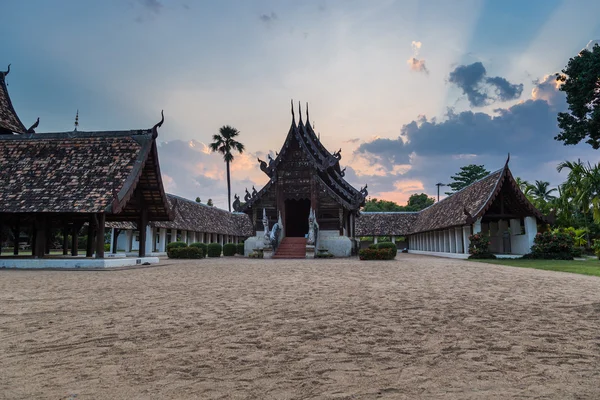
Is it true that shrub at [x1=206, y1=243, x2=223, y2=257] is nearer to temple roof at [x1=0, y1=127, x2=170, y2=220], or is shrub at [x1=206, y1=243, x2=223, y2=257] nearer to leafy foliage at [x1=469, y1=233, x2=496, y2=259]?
temple roof at [x1=0, y1=127, x2=170, y2=220]

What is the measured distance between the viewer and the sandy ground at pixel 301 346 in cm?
311

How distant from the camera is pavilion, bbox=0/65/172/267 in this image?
1527 centimetres

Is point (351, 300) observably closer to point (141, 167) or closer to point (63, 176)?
point (141, 167)

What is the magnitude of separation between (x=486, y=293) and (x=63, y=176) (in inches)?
642

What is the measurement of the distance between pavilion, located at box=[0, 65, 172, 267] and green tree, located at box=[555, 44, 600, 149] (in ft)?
45.5

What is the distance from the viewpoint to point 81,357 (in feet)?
12.8

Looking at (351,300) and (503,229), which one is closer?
(351,300)

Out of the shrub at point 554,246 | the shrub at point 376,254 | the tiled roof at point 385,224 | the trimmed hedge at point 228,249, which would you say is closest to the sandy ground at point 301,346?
the shrub at point 376,254

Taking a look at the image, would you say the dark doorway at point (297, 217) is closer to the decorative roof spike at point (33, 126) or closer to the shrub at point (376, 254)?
the shrub at point (376, 254)

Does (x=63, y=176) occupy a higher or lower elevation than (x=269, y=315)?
higher

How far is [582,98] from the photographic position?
7109 mm

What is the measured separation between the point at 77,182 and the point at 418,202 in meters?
63.3

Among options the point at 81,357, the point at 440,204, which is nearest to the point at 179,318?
the point at 81,357

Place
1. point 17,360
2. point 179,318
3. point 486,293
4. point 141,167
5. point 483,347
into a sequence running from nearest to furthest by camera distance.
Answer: point 17,360, point 483,347, point 179,318, point 486,293, point 141,167
